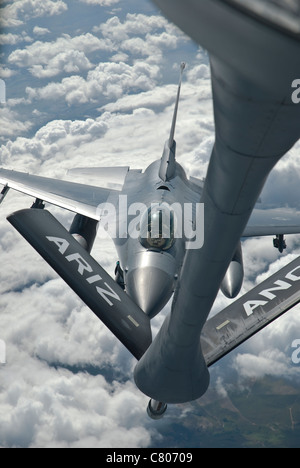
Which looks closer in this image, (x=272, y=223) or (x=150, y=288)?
(x=150, y=288)

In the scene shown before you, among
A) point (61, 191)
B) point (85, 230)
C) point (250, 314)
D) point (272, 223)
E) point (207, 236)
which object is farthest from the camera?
point (61, 191)

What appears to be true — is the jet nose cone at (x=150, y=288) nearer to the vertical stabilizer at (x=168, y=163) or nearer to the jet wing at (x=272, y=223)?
the vertical stabilizer at (x=168, y=163)

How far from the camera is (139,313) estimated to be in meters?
13.3

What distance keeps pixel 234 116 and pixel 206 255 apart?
276 centimetres

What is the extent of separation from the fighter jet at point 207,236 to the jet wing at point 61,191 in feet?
9.40

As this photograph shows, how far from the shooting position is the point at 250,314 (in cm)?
1313

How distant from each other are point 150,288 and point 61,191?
14.7m

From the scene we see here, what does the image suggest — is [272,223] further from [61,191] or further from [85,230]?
[61,191]

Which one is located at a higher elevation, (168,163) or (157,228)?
(157,228)

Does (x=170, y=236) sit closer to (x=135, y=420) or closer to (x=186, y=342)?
(x=186, y=342)

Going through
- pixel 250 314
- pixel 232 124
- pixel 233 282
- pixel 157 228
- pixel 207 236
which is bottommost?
pixel 233 282

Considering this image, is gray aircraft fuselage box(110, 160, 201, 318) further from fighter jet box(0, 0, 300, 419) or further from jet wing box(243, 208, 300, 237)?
jet wing box(243, 208, 300, 237)

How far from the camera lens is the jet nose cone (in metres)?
20.3

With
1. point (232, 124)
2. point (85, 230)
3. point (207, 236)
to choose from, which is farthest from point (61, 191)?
point (232, 124)
